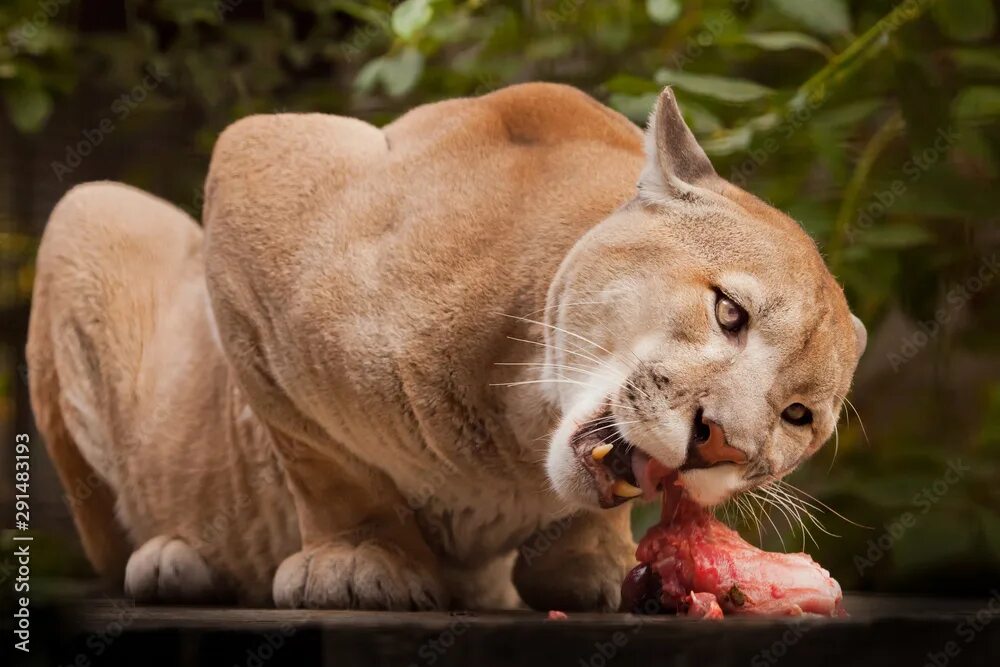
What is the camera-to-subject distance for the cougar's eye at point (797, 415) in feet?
5.75

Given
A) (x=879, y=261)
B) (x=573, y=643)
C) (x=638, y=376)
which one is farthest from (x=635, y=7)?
(x=573, y=643)

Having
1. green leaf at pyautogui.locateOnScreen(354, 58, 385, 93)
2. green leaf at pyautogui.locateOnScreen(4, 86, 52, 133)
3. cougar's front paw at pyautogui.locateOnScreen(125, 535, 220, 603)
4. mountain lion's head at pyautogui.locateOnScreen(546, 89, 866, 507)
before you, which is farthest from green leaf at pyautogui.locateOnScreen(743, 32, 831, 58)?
cougar's front paw at pyautogui.locateOnScreen(125, 535, 220, 603)

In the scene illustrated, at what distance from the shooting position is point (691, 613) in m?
1.77

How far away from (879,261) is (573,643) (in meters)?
1.79

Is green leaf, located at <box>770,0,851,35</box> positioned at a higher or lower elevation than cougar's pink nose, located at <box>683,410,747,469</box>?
higher

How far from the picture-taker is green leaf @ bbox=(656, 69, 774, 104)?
8.79ft

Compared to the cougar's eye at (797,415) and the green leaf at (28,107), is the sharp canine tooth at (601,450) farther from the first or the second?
the green leaf at (28,107)

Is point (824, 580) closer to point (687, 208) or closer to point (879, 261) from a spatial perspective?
point (687, 208)

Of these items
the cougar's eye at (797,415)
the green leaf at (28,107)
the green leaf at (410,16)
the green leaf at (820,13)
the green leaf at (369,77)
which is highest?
the green leaf at (410,16)

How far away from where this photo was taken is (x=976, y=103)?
2.92 m

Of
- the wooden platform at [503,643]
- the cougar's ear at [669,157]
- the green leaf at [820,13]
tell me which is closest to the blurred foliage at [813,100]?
the green leaf at [820,13]

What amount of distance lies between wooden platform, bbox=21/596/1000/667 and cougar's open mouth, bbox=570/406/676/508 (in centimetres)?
21

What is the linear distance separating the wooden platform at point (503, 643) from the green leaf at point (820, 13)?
1.58 m

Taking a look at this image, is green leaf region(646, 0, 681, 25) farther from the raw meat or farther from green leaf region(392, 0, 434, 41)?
the raw meat
